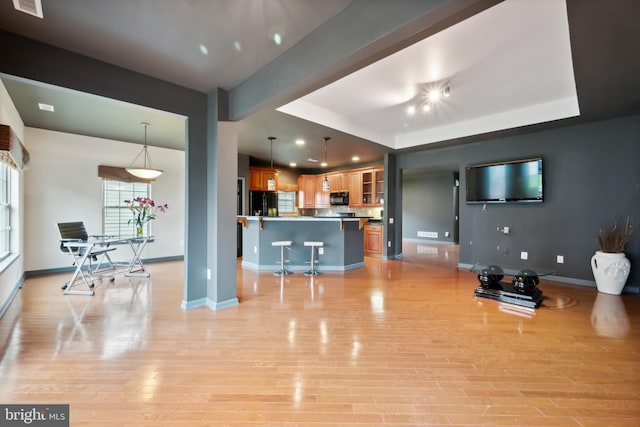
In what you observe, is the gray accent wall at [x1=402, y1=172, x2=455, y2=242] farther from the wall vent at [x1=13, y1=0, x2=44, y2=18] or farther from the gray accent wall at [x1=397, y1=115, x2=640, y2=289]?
the wall vent at [x1=13, y1=0, x2=44, y2=18]

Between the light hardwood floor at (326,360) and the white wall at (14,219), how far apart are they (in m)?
0.24

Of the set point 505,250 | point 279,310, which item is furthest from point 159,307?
point 505,250

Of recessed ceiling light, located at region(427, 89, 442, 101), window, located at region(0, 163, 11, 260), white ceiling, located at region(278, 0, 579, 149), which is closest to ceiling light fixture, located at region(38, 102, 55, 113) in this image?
window, located at region(0, 163, 11, 260)

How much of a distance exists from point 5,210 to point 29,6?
11.4ft

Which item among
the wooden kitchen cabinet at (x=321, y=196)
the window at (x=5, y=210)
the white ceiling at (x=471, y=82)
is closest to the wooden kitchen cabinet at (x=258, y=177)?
the wooden kitchen cabinet at (x=321, y=196)

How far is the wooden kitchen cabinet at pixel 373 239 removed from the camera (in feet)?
22.9

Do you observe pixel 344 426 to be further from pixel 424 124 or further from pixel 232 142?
pixel 424 124

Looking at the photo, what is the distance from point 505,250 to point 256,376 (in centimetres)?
509

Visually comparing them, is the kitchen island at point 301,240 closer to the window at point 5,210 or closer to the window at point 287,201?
the window at point 5,210

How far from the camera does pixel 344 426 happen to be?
1.49 metres

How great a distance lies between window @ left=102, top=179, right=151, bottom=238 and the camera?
5.61 metres

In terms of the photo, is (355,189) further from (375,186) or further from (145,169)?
(145,169)

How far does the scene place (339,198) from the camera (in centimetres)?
820

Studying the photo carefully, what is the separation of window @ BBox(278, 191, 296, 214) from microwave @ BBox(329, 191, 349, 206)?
59.6 inches
